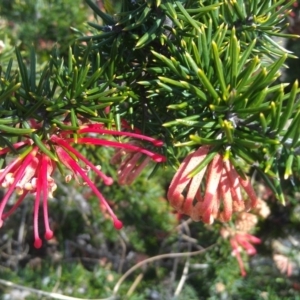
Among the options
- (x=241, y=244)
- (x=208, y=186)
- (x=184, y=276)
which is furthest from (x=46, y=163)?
(x=184, y=276)

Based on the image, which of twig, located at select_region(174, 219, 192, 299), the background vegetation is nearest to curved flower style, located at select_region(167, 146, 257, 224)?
the background vegetation

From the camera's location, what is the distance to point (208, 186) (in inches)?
19.2

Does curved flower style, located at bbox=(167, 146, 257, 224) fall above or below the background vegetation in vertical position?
above

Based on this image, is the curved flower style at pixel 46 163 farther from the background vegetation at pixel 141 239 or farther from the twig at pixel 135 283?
the twig at pixel 135 283

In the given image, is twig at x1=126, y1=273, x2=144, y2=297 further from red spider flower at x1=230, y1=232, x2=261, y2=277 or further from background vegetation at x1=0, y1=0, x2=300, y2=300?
red spider flower at x1=230, y1=232, x2=261, y2=277

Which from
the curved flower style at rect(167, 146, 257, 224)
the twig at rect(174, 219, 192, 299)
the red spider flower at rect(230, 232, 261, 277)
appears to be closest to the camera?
the curved flower style at rect(167, 146, 257, 224)

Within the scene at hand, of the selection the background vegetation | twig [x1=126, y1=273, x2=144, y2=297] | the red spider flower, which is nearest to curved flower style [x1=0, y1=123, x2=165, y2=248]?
the background vegetation

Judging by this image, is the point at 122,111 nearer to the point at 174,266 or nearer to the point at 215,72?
the point at 215,72

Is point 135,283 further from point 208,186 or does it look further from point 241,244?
point 208,186

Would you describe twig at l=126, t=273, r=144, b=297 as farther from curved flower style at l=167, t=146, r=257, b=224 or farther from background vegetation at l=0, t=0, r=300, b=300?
curved flower style at l=167, t=146, r=257, b=224

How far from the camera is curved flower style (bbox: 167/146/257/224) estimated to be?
0.49 metres

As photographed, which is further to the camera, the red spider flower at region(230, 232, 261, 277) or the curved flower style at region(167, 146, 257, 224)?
the red spider flower at region(230, 232, 261, 277)

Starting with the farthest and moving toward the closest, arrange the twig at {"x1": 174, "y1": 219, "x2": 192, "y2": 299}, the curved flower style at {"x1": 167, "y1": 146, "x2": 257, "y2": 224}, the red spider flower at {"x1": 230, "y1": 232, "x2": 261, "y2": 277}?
the twig at {"x1": 174, "y1": 219, "x2": 192, "y2": 299} → the red spider flower at {"x1": 230, "y1": 232, "x2": 261, "y2": 277} → the curved flower style at {"x1": 167, "y1": 146, "x2": 257, "y2": 224}

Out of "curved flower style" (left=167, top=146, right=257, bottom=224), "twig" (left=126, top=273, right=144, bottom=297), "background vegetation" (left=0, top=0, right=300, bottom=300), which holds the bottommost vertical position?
"twig" (left=126, top=273, right=144, bottom=297)
